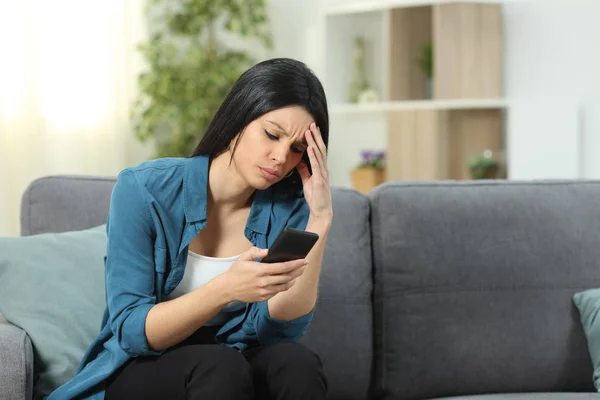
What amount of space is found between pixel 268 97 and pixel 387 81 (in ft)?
9.52

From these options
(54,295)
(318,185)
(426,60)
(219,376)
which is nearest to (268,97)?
(318,185)

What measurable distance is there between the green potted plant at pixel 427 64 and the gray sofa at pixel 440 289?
2400mm

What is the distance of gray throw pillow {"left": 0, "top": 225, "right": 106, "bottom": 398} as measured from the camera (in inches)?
63.4

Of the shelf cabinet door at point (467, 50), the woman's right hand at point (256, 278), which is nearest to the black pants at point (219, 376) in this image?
the woman's right hand at point (256, 278)

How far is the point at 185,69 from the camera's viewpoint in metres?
4.19

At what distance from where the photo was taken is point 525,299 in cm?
188

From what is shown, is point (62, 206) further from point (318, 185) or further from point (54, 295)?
point (318, 185)

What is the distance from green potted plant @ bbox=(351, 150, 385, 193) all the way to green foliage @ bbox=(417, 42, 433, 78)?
19.1 inches

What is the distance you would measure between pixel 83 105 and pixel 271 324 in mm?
2530

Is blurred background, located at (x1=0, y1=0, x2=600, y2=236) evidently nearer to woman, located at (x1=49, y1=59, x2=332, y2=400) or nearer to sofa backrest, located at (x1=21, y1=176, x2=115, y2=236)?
sofa backrest, located at (x1=21, y1=176, x2=115, y2=236)

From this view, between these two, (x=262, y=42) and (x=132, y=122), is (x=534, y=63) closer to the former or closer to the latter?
(x=262, y=42)

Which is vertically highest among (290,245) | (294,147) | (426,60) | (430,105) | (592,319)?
(426,60)

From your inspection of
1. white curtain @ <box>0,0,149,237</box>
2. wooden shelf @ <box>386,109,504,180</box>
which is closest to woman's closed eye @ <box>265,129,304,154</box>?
white curtain @ <box>0,0,149,237</box>

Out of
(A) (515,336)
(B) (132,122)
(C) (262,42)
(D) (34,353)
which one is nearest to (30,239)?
(D) (34,353)
